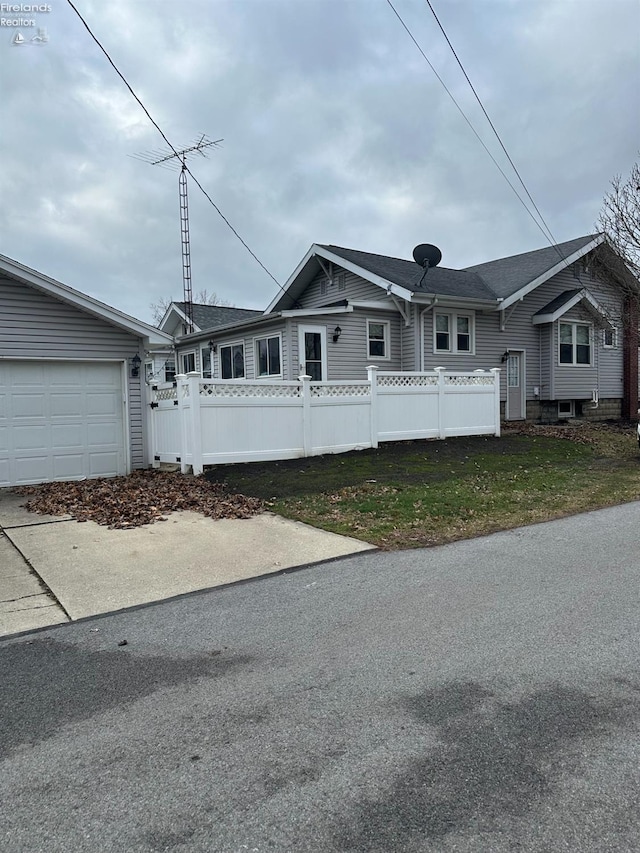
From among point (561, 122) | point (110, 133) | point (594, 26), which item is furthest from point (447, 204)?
point (110, 133)

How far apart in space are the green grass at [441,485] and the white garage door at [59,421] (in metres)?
2.56

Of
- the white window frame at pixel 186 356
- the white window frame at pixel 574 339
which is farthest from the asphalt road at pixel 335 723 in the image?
the white window frame at pixel 186 356

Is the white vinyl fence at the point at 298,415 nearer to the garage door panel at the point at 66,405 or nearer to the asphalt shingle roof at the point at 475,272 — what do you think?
the garage door panel at the point at 66,405

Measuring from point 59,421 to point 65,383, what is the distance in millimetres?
753

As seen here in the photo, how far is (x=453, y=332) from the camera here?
1870cm

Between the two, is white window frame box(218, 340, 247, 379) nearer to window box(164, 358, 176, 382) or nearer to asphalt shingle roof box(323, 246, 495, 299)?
asphalt shingle roof box(323, 246, 495, 299)

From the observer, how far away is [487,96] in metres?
13.5

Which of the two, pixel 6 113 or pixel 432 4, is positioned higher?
pixel 432 4

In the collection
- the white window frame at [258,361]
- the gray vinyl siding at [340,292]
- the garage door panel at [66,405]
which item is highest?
the gray vinyl siding at [340,292]

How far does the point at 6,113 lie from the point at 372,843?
530 inches

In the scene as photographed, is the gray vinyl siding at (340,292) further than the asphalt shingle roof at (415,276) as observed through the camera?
Yes

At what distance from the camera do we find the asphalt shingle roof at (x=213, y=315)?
23797 mm

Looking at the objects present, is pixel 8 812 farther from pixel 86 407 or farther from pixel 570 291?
pixel 570 291

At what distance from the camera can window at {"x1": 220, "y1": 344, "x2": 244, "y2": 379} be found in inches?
757
